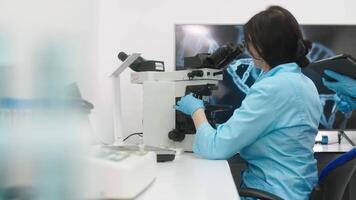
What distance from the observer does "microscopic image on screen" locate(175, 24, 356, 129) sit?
2.19 m

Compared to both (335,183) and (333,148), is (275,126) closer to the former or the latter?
(335,183)

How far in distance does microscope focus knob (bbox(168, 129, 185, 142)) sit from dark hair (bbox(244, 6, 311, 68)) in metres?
0.48

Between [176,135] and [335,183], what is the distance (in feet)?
2.19

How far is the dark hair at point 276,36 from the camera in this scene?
4.24 ft

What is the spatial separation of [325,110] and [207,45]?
0.84 m

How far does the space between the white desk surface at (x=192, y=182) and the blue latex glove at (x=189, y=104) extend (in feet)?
0.72

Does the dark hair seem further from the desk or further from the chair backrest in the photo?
the desk

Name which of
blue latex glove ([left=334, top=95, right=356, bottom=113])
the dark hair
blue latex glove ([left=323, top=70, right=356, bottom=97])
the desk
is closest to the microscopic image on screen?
the desk

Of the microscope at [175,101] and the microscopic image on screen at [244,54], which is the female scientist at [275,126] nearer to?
the microscope at [175,101]

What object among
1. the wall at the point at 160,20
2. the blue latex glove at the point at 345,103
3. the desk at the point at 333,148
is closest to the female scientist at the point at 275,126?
the blue latex glove at the point at 345,103

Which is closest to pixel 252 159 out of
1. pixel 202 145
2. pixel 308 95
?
pixel 202 145

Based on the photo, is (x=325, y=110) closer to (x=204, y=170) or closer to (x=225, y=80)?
(x=225, y=80)

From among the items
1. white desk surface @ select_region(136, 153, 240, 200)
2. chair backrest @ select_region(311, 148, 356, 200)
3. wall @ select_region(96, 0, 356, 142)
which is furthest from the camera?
wall @ select_region(96, 0, 356, 142)

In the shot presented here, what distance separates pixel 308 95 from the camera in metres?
1.27
